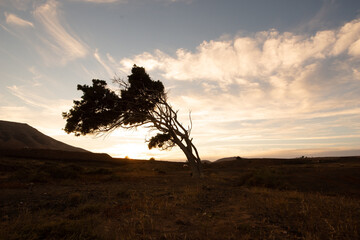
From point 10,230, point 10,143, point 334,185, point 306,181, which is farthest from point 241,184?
point 10,143

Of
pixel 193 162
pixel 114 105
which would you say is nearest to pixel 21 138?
pixel 114 105

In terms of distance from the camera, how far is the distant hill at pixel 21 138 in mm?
58750

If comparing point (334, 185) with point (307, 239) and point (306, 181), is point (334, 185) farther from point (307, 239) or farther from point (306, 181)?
point (307, 239)

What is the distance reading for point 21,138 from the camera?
6506 cm

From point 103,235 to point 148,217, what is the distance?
164 centimetres

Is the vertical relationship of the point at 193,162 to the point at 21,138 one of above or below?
below

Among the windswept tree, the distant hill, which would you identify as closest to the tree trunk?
the windswept tree

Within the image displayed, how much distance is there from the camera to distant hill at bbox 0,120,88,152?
5875 centimetres

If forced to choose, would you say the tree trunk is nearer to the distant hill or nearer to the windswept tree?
the windswept tree

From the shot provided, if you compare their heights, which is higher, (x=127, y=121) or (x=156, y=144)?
(x=127, y=121)

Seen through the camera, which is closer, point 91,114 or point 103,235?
point 103,235

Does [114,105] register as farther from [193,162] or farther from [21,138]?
[21,138]

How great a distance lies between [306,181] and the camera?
1396 centimetres

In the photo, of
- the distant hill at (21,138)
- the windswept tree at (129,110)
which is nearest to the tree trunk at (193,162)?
the windswept tree at (129,110)
